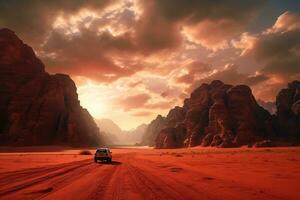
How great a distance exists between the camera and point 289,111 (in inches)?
4616

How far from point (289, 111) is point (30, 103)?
96043 millimetres

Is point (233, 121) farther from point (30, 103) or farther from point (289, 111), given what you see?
point (30, 103)

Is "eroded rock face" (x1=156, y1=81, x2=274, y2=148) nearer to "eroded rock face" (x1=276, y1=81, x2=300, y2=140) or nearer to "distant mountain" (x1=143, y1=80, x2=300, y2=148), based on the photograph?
"distant mountain" (x1=143, y1=80, x2=300, y2=148)

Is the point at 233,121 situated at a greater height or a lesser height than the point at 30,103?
lesser

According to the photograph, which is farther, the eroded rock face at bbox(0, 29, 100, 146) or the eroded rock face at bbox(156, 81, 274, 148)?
the eroded rock face at bbox(0, 29, 100, 146)

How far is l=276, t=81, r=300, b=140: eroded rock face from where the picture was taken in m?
106

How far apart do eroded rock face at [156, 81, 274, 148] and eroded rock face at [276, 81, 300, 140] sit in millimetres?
5869

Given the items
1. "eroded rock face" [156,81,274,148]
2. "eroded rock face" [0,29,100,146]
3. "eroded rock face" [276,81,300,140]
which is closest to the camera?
"eroded rock face" [156,81,274,148]

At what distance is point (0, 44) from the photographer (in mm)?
101562

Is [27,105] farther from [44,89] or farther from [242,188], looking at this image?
[242,188]

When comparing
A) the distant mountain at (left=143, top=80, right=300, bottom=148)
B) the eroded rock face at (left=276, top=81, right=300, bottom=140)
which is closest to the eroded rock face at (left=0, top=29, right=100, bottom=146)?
the distant mountain at (left=143, top=80, right=300, bottom=148)

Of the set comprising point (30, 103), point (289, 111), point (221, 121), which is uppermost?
point (30, 103)

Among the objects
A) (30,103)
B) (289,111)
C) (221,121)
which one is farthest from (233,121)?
(30,103)

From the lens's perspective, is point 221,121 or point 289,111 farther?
point 289,111
